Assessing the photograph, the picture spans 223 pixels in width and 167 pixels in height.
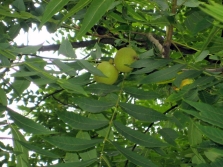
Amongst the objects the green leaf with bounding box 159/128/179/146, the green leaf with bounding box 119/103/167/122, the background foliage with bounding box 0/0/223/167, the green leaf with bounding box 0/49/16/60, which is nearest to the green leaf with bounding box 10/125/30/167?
the background foliage with bounding box 0/0/223/167

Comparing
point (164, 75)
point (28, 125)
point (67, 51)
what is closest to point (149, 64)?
point (164, 75)

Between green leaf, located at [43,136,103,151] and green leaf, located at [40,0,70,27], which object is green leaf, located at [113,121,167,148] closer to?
green leaf, located at [43,136,103,151]

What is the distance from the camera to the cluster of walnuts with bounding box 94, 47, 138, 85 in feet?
5.52

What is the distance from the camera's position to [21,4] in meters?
1.79

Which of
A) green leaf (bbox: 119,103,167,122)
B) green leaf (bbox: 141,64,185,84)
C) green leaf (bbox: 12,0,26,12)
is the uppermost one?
green leaf (bbox: 12,0,26,12)

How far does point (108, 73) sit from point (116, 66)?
0.06 metres

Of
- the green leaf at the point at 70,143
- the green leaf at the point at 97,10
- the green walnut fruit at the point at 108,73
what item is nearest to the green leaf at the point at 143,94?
the green walnut fruit at the point at 108,73

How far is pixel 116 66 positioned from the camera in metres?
1.72

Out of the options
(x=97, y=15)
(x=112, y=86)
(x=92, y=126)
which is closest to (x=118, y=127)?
(x=92, y=126)

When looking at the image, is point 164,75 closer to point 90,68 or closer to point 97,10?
point 90,68

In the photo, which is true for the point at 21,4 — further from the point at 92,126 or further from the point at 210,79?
the point at 210,79

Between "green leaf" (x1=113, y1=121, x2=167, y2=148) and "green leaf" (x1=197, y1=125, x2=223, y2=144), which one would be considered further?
"green leaf" (x1=113, y1=121, x2=167, y2=148)

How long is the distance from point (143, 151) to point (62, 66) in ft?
2.66

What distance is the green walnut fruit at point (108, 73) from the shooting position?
168cm
